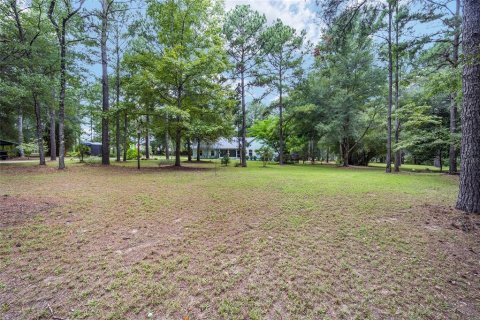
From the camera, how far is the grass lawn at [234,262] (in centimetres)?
181

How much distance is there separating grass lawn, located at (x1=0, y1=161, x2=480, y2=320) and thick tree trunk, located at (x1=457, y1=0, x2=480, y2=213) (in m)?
0.53

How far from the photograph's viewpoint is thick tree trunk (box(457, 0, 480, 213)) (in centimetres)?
402

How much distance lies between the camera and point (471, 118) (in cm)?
412

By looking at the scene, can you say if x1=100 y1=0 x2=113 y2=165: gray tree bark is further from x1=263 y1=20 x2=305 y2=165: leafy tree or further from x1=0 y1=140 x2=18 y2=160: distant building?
x1=0 y1=140 x2=18 y2=160: distant building

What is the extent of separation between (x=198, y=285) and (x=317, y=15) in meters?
6.02

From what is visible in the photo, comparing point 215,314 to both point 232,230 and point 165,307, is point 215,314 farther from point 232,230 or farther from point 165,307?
point 232,230

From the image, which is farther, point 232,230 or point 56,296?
point 232,230

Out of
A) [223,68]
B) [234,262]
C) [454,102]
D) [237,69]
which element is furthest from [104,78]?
[454,102]

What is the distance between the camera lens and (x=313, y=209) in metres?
4.49

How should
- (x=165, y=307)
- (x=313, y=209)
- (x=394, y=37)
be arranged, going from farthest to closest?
1. (x=394, y=37)
2. (x=313, y=209)
3. (x=165, y=307)

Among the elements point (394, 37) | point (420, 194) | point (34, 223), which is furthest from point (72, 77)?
point (394, 37)

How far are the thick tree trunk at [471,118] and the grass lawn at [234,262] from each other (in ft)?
1.74

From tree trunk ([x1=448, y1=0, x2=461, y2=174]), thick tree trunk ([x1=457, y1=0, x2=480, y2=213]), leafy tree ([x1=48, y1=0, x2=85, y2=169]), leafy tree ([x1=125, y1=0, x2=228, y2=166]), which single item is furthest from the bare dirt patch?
tree trunk ([x1=448, y1=0, x2=461, y2=174])

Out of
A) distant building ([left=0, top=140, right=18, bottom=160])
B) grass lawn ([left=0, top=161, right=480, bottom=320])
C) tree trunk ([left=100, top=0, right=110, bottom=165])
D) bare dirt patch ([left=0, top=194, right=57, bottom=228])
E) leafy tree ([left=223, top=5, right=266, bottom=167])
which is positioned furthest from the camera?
distant building ([left=0, top=140, right=18, bottom=160])
